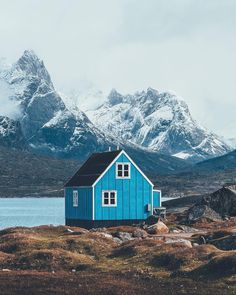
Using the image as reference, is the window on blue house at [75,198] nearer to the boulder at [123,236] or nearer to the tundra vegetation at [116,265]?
the boulder at [123,236]

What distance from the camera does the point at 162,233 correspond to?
260ft

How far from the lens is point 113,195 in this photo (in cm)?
9412

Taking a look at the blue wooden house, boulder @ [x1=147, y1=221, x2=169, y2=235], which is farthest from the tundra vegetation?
the blue wooden house

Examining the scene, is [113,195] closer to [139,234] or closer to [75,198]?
[75,198]

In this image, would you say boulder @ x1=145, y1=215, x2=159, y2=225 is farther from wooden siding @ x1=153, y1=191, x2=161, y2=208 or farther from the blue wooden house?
wooden siding @ x1=153, y1=191, x2=161, y2=208

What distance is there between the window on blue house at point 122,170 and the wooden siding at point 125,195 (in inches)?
15.1

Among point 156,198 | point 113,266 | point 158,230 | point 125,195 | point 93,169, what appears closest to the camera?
point 113,266

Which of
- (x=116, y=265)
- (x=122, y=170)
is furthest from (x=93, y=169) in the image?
(x=116, y=265)

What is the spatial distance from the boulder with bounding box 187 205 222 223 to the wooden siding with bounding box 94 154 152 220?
6238 millimetres

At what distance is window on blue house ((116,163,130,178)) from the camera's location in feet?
310

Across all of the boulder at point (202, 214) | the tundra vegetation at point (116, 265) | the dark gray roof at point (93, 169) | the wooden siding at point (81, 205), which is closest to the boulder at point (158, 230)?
the tundra vegetation at point (116, 265)

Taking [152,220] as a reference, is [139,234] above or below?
below

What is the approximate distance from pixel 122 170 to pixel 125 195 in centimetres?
286

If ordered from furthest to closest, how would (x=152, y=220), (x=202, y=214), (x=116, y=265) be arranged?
1. (x=202, y=214)
2. (x=152, y=220)
3. (x=116, y=265)
